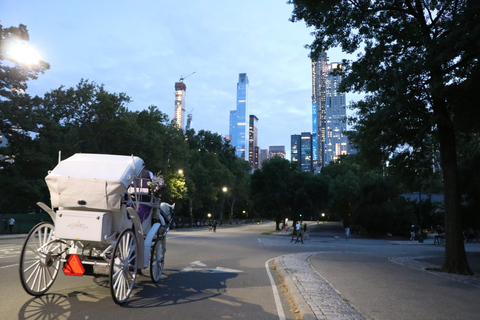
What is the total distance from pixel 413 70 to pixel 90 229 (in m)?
11.3

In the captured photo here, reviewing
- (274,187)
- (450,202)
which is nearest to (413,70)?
Answer: (450,202)

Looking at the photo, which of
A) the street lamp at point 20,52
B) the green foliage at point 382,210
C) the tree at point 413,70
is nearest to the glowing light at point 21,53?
the street lamp at point 20,52

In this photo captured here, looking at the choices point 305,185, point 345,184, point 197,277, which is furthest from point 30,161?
Answer: point 345,184

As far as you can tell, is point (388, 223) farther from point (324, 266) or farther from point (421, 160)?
point (324, 266)

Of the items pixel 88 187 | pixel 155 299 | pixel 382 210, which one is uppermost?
pixel 88 187

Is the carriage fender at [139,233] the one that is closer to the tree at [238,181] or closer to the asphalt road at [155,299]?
the asphalt road at [155,299]

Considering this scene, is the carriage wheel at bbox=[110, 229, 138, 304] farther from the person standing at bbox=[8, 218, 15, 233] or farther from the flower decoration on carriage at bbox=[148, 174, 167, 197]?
the person standing at bbox=[8, 218, 15, 233]

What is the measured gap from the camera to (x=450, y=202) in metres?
13.5

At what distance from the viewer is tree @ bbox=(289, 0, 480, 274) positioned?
1192cm

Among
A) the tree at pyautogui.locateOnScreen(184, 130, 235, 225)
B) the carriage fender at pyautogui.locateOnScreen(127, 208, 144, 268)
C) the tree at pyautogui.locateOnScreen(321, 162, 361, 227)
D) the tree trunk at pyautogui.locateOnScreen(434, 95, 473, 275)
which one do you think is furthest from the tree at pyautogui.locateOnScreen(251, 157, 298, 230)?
the carriage fender at pyautogui.locateOnScreen(127, 208, 144, 268)

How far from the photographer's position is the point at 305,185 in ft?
173

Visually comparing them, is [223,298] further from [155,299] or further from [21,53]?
[21,53]

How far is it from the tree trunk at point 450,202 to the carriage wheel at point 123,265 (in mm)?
11010

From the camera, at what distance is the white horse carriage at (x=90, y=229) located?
649cm
